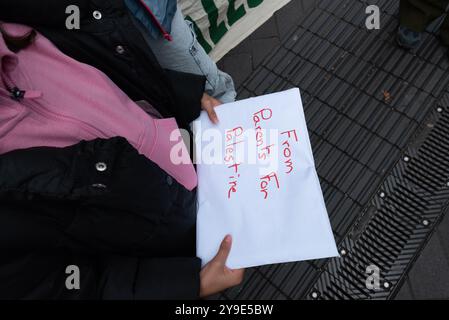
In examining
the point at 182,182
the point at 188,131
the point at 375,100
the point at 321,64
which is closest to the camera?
the point at 182,182

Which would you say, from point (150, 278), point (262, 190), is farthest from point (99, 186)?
point (262, 190)

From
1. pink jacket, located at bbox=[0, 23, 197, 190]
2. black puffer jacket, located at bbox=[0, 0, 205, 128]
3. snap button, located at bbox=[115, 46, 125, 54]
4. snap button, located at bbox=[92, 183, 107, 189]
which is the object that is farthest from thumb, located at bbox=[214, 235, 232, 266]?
snap button, located at bbox=[115, 46, 125, 54]

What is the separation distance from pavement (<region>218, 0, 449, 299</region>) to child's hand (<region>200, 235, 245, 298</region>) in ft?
2.75

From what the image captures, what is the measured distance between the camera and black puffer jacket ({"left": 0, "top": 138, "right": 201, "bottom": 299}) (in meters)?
0.93

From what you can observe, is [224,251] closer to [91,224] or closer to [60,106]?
[91,224]

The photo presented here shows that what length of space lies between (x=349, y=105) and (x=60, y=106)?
1.90 m

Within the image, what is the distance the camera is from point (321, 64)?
262cm

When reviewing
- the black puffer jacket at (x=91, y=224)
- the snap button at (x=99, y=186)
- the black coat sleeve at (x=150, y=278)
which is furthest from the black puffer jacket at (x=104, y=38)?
the black coat sleeve at (x=150, y=278)

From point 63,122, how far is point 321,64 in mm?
2014

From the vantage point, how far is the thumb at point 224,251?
130cm

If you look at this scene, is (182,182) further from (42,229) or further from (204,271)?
(42,229)

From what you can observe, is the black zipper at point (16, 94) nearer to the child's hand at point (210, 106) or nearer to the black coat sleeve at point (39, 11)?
the black coat sleeve at point (39, 11)

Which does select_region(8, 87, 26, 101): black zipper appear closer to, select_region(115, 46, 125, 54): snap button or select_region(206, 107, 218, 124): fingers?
select_region(115, 46, 125, 54): snap button

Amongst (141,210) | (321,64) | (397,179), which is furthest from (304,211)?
(321,64)
